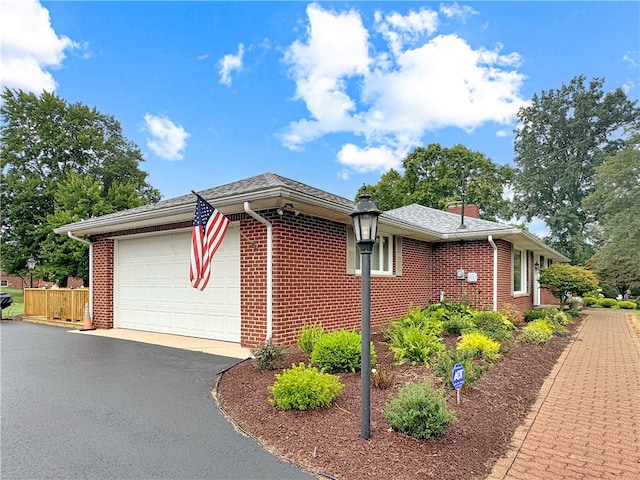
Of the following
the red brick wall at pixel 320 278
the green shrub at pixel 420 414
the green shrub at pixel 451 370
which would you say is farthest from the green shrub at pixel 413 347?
the green shrub at pixel 420 414

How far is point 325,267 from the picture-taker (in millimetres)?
8352

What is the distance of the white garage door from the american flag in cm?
162

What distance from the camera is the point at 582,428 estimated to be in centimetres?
420

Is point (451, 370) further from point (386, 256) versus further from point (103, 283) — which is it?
point (103, 283)

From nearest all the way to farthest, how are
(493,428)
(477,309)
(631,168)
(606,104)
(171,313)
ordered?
(493,428) < (171,313) < (477,309) < (631,168) < (606,104)

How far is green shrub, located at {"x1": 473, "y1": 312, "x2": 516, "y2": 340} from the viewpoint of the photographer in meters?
8.23

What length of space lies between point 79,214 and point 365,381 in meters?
21.7

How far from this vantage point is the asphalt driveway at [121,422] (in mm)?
3094

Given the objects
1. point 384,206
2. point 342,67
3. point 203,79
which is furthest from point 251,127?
point 384,206

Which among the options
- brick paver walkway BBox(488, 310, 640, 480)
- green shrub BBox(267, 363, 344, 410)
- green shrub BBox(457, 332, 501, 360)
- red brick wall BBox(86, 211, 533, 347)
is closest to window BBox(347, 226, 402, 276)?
red brick wall BBox(86, 211, 533, 347)

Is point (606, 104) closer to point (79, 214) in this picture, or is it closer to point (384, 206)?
point (384, 206)

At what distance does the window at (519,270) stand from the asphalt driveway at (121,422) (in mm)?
11448

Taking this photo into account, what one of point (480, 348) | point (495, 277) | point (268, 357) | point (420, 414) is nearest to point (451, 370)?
point (420, 414)

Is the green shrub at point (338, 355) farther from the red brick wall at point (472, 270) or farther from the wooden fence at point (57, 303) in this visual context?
the wooden fence at point (57, 303)
